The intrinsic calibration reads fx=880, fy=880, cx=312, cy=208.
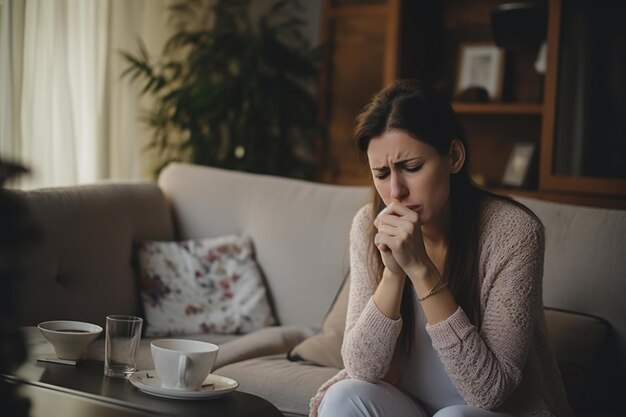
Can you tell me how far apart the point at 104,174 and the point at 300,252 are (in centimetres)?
104

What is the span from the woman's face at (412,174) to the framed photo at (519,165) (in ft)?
5.65

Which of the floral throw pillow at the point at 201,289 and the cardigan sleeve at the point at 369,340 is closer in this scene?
the cardigan sleeve at the point at 369,340

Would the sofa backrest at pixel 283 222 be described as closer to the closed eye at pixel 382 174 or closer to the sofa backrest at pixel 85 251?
the sofa backrest at pixel 85 251

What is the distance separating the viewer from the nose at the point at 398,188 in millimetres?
1716

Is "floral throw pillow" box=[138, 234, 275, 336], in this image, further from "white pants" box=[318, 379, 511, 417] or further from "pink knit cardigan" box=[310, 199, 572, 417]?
"white pants" box=[318, 379, 511, 417]

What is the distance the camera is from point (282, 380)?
215cm

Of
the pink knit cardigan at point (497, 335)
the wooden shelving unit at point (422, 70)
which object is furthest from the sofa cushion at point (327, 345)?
the wooden shelving unit at point (422, 70)

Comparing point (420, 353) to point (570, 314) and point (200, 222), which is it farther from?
point (200, 222)

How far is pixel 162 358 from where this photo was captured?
5.00 ft

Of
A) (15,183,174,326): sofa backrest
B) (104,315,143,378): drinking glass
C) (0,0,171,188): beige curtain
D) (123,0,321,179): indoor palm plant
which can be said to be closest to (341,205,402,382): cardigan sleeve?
(104,315,143,378): drinking glass

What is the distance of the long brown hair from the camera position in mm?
1759

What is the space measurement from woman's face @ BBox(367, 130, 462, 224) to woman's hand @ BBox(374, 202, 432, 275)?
0.04m

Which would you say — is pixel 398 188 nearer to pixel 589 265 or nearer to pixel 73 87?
pixel 589 265

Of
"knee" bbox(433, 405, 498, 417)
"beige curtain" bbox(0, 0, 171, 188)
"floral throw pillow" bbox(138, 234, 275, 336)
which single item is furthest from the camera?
"beige curtain" bbox(0, 0, 171, 188)
